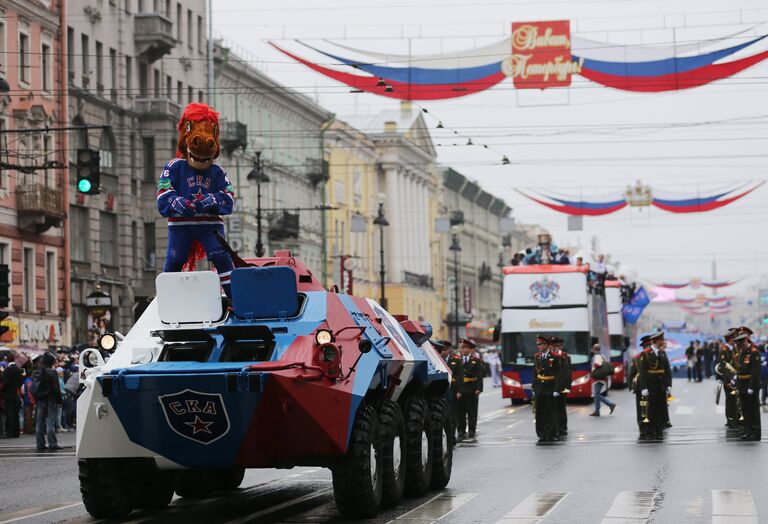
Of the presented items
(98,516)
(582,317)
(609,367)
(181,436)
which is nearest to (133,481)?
(98,516)

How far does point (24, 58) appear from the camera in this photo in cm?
4725

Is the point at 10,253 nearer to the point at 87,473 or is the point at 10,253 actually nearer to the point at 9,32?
the point at 9,32

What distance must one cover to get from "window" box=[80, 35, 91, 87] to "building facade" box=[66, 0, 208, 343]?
3 centimetres

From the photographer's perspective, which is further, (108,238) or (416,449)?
(108,238)

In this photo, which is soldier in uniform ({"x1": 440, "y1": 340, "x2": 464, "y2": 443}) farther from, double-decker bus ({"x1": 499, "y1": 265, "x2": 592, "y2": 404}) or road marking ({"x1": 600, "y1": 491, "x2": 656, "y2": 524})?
road marking ({"x1": 600, "y1": 491, "x2": 656, "y2": 524})

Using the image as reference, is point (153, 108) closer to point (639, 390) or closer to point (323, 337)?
point (639, 390)

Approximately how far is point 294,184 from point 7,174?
36584 millimetres

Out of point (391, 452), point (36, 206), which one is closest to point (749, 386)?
point (391, 452)

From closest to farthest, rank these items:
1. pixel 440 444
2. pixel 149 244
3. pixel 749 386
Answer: pixel 440 444 → pixel 749 386 → pixel 149 244

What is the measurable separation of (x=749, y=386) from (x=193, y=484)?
11744 mm

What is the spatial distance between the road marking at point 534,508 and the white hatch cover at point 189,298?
3.14 m

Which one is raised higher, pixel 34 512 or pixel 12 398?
pixel 12 398

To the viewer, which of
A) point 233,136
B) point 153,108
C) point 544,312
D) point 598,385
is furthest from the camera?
point 233,136

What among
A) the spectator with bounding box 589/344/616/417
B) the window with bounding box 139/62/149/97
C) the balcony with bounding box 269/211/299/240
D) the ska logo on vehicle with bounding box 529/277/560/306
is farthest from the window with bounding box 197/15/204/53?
the spectator with bounding box 589/344/616/417
